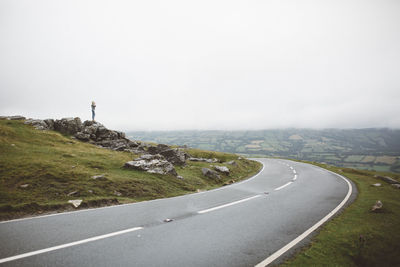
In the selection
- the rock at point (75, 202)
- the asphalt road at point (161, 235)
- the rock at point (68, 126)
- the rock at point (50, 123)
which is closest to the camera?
the asphalt road at point (161, 235)

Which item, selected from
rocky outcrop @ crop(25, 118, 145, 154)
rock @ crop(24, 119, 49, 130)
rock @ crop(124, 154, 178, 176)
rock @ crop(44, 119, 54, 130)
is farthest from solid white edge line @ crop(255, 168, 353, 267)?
rock @ crop(44, 119, 54, 130)

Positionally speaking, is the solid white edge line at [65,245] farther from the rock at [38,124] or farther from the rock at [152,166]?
the rock at [38,124]

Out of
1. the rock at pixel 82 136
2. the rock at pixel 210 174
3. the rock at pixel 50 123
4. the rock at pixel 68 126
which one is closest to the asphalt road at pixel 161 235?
the rock at pixel 210 174

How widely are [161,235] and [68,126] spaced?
107 feet

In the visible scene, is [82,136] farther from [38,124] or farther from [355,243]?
[355,243]

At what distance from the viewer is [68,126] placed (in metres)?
31.0

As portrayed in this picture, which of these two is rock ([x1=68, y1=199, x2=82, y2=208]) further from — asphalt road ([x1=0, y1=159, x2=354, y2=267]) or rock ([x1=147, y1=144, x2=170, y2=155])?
rock ([x1=147, y1=144, x2=170, y2=155])

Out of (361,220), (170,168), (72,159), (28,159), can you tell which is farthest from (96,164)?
(361,220)

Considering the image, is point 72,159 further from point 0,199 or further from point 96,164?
point 0,199

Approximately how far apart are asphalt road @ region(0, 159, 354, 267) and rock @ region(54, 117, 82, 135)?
2734 cm

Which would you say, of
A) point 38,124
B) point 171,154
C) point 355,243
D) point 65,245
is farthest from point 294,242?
point 38,124

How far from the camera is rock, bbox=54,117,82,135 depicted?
1217 inches

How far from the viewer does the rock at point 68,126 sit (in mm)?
30903

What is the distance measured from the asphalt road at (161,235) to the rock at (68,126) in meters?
27.3
